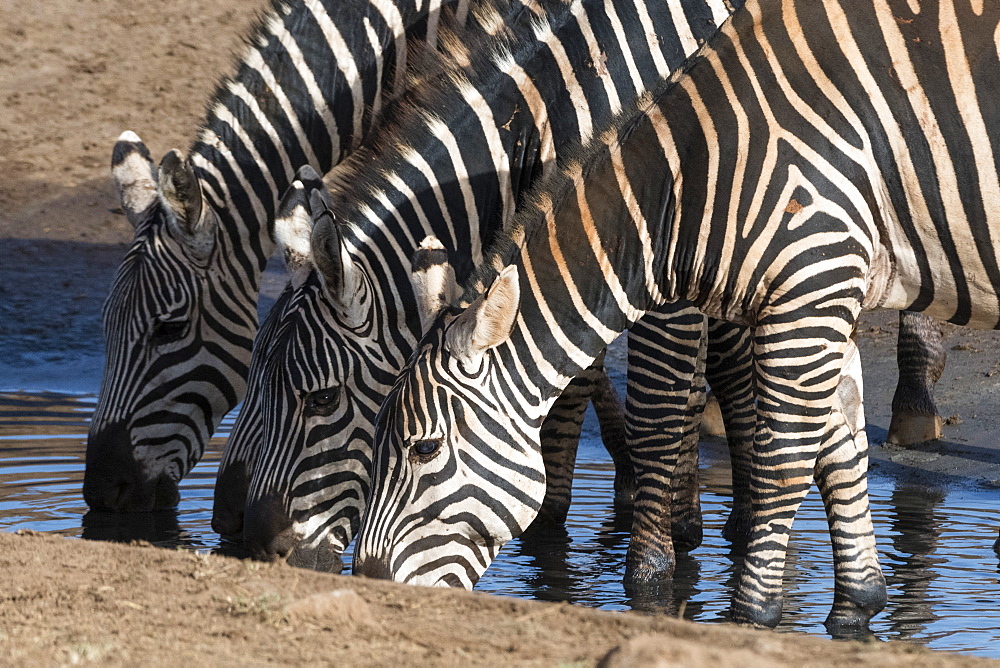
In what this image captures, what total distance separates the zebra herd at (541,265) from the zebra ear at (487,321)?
0.04ft

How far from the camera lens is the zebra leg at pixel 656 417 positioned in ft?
21.5

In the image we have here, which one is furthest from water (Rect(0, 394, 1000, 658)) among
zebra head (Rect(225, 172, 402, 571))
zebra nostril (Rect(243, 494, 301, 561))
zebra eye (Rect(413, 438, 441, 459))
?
zebra eye (Rect(413, 438, 441, 459))

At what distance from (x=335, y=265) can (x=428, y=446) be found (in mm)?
1084

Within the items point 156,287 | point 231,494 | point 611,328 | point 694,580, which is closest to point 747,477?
point 694,580

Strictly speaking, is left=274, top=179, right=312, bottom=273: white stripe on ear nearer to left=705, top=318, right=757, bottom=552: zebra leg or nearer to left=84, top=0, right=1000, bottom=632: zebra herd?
left=84, top=0, right=1000, bottom=632: zebra herd

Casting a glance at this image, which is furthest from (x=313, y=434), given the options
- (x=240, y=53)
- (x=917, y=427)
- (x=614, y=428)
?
(x=917, y=427)

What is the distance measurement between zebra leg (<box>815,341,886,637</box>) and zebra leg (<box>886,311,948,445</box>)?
3364 mm

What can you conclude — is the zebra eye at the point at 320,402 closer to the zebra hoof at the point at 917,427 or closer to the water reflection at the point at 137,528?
the water reflection at the point at 137,528

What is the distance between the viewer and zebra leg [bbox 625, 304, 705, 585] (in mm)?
6543

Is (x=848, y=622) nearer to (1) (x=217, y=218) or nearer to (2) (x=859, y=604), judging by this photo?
(2) (x=859, y=604)

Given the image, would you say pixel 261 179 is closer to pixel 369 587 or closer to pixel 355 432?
pixel 355 432

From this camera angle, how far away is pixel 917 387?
9.13 meters

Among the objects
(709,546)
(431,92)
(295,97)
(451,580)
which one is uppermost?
(295,97)

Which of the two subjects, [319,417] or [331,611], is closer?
[331,611]
